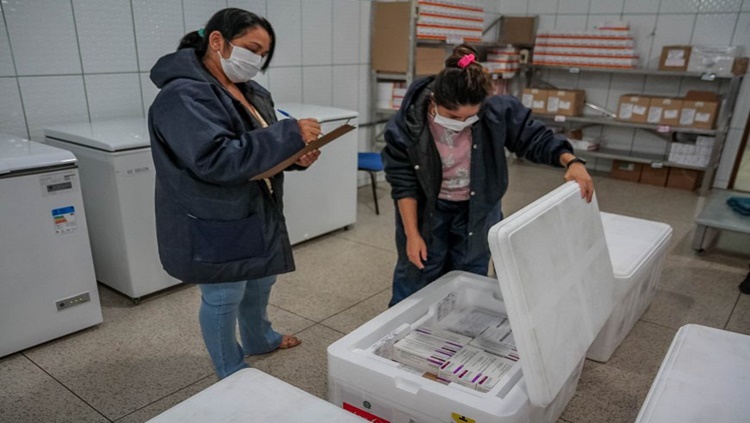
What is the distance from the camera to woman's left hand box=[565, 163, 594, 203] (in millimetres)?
1686

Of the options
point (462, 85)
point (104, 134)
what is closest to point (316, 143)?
point (462, 85)

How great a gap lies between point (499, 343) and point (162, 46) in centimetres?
248

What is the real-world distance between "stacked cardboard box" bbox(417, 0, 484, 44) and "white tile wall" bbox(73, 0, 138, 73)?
222cm

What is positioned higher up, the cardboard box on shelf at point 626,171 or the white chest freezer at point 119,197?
the white chest freezer at point 119,197

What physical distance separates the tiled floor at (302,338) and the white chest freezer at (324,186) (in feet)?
0.45

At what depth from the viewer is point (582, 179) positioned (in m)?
1.70

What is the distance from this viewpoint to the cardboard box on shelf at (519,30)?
18.7ft

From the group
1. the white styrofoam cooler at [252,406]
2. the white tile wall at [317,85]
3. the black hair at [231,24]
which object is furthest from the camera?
the white tile wall at [317,85]

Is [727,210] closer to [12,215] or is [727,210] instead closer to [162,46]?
[162,46]

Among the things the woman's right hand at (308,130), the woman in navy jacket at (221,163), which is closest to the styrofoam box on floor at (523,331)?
the woman in navy jacket at (221,163)

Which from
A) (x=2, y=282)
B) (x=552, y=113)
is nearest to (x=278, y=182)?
(x=2, y=282)

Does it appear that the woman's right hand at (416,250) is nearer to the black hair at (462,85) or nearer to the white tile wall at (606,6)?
the black hair at (462,85)

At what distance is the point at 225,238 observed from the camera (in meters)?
1.58

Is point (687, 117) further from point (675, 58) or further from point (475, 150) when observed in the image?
point (475, 150)
